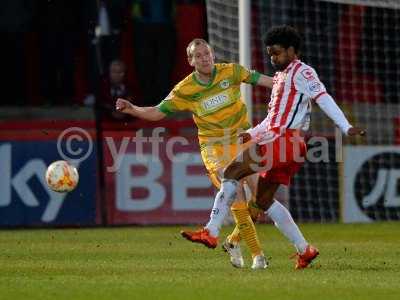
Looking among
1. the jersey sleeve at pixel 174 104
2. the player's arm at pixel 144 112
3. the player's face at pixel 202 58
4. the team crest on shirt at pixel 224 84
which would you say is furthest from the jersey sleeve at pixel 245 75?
the player's arm at pixel 144 112

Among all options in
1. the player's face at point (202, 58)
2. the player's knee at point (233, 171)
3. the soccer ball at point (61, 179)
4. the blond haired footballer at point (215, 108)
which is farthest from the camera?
the soccer ball at point (61, 179)

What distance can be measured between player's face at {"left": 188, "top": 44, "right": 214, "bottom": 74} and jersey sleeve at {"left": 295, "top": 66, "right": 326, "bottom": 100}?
94 cm

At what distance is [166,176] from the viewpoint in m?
16.5

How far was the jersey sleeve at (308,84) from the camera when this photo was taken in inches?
408

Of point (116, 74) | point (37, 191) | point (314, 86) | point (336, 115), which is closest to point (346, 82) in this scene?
point (116, 74)

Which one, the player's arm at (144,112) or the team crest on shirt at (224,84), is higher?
the team crest on shirt at (224,84)

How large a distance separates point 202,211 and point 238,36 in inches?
98.1

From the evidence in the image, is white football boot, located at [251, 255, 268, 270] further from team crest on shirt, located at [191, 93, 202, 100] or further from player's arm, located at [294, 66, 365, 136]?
team crest on shirt, located at [191, 93, 202, 100]

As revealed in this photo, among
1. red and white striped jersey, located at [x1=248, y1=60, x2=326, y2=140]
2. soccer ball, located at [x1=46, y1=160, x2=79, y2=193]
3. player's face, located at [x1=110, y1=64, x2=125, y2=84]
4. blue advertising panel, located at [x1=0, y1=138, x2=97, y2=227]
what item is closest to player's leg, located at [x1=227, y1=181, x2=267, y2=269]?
red and white striped jersey, located at [x1=248, y1=60, x2=326, y2=140]

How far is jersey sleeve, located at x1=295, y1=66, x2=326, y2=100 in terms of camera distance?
10352 mm

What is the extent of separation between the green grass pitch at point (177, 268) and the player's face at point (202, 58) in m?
1.65

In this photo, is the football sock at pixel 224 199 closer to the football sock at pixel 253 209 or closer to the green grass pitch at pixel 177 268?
the football sock at pixel 253 209

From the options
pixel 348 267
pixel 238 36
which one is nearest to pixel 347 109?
pixel 238 36

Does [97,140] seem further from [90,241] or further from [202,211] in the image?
[90,241]
